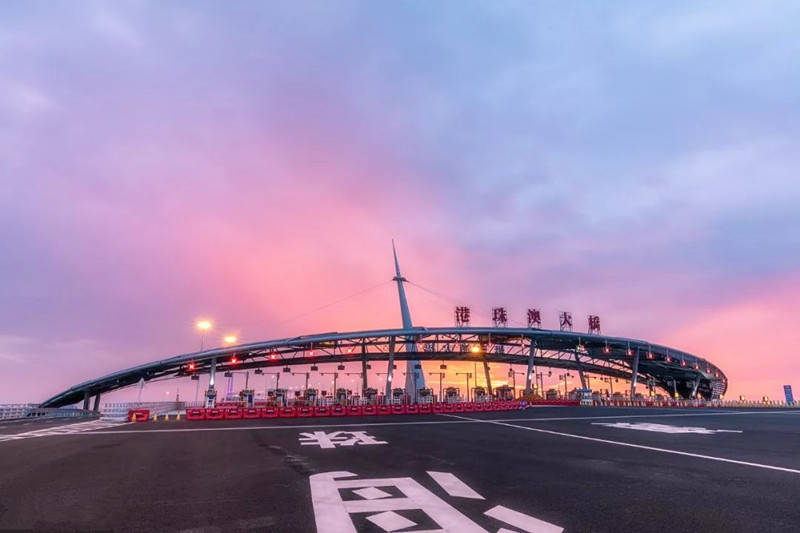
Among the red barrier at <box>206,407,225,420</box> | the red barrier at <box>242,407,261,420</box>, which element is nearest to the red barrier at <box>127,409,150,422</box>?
the red barrier at <box>206,407,225,420</box>

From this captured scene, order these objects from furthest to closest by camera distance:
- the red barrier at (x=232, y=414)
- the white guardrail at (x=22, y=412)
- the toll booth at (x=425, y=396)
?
the toll booth at (x=425, y=396) < the white guardrail at (x=22, y=412) < the red barrier at (x=232, y=414)

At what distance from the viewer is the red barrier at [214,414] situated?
104 ft

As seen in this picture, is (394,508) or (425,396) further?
(425,396)

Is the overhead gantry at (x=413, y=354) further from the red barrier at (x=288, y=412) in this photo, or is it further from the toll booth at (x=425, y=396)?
the red barrier at (x=288, y=412)

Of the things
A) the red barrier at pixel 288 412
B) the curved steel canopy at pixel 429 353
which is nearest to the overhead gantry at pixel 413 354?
the curved steel canopy at pixel 429 353

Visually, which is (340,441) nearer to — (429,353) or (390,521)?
(390,521)

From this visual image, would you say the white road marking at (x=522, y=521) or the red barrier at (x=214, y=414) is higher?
the white road marking at (x=522, y=521)

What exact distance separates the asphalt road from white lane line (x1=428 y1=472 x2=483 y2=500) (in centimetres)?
2

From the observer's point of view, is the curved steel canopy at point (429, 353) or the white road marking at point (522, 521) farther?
the curved steel canopy at point (429, 353)

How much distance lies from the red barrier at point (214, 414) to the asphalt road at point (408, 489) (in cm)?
2030

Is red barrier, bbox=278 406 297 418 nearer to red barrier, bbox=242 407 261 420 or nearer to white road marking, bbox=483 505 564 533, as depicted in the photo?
red barrier, bbox=242 407 261 420

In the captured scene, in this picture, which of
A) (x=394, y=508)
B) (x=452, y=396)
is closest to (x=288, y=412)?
(x=394, y=508)

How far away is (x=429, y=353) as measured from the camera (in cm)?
8281

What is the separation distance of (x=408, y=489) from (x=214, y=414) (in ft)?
98.2
